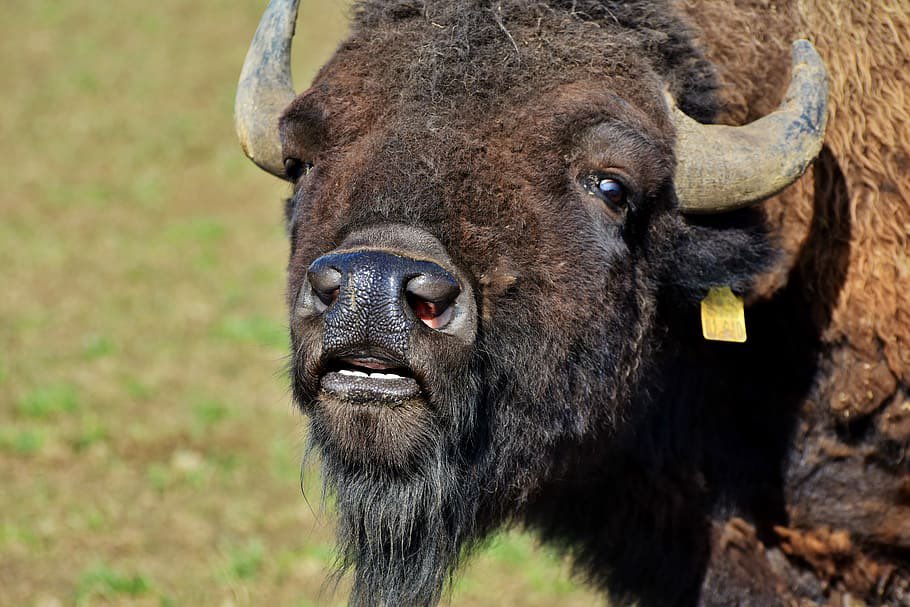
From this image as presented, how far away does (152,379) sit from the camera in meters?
11.3

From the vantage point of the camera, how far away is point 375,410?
3.68 m

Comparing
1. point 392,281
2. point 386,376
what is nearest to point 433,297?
point 392,281

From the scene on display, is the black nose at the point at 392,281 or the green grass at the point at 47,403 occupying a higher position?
the black nose at the point at 392,281

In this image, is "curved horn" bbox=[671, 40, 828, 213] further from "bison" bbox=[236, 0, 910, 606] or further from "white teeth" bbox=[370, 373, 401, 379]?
"white teeth" bbox=[370, 373, 401, 379]

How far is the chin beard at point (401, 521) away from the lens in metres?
3.88

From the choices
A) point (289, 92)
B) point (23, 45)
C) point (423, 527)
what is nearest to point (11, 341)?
point (289, 92)

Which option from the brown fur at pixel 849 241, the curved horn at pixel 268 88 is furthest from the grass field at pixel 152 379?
the brown fur at pixel 849 241

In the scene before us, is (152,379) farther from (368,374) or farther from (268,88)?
(368,374)

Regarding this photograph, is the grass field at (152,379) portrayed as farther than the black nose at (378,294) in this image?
Yes

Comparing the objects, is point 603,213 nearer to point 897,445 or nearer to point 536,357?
point 536,357

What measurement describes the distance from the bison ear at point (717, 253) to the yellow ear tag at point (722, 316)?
3 cm

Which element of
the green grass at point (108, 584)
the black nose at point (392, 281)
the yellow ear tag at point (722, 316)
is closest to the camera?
A: the black nose at point (392, 281)

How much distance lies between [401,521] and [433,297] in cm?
94

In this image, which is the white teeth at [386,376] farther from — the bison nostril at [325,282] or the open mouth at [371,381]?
the bison nostril at [325,282]
